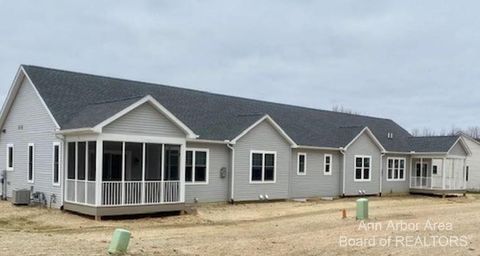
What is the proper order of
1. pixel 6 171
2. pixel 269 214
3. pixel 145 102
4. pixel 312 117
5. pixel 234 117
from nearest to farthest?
pixel 145 102, pixel 269 214, pixel 6 171, pixel 234 117, pixel 312 117

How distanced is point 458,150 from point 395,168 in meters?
4.58

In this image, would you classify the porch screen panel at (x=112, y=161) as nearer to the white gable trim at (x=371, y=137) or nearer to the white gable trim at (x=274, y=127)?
the white gable trim at (x=274, y=127)

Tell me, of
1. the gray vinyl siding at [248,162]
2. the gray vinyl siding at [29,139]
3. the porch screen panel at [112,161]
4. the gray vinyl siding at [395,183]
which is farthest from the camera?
the gray vinyl siding at [395,183]

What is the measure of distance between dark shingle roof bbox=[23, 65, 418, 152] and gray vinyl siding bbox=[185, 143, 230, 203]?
566 mm

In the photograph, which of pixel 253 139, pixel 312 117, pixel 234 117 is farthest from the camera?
pixel 312 117

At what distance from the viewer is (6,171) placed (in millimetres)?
23438

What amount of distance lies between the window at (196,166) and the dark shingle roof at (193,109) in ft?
2.56

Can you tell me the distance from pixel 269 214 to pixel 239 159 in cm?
433

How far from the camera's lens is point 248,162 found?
2498cm

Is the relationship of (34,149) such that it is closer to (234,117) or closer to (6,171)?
(6,171)

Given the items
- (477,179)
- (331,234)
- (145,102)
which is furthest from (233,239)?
(477,179)

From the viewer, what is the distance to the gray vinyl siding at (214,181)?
23.0 metres

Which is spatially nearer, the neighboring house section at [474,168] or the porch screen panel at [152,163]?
the porch screen panel at [152,163]

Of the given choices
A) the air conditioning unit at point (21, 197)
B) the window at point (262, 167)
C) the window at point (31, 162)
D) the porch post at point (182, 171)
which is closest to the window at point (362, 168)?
the window at point (262, 167)
